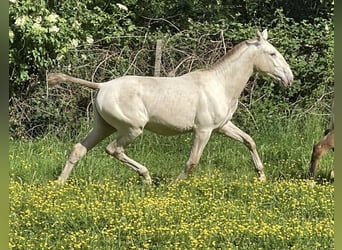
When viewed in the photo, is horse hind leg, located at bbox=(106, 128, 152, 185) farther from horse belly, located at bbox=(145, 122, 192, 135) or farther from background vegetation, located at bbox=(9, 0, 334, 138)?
background vegetation, located at bbox=(9, 0, 334, 138)

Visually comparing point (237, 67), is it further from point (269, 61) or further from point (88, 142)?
point (88, 142)

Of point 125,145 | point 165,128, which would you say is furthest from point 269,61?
point 125,145

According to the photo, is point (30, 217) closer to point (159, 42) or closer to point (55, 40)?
point (55, 40)

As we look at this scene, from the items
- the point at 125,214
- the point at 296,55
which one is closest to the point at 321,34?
the point at 296,55

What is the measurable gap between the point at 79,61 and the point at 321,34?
14.8ft

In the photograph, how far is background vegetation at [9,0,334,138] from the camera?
1040 centimetres

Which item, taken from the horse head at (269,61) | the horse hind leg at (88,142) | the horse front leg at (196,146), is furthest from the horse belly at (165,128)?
the horse head at (269,61)

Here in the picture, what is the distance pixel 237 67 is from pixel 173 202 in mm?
2154

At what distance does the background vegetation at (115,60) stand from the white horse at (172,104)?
10.8 feet

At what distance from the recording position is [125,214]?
5492mm

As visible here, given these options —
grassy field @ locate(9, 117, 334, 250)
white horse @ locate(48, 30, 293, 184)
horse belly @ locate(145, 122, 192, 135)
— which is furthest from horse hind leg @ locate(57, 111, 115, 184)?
horse belly @ locate(145, 122, 192, 135)

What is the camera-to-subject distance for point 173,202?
19.3 ft

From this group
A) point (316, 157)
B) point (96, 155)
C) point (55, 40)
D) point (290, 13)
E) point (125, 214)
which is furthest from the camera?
point (290, 13)

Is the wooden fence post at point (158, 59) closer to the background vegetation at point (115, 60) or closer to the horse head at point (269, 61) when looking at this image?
the background vegetation at point (115, 60)
